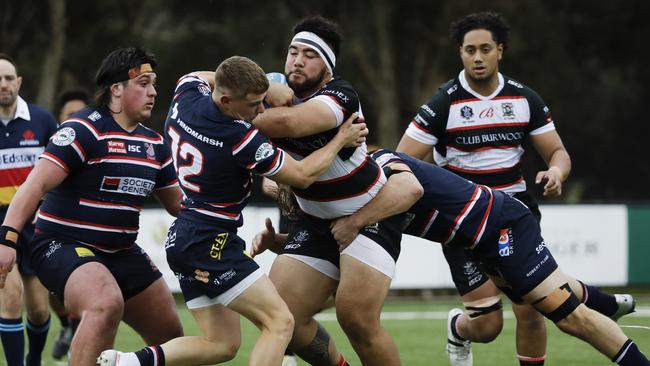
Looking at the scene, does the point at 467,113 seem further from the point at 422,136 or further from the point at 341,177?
the point at 341,177

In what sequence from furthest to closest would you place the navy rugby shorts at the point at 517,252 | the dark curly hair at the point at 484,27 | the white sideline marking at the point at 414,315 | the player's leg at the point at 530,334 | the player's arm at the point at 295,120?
1. the white sideline marking at the point at 414,315
2. the dark curly hair at the point at 484,27
3. the player's leg at the point at 530,334
4. the navy rugby shorts at the point at 517,252
5. the player's arm at the point at 295,120

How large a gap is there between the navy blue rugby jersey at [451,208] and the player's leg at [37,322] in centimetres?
291

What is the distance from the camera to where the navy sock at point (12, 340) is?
24.5 ft

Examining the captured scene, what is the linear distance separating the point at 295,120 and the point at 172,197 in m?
1.24

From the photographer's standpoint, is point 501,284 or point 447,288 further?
point 447,288

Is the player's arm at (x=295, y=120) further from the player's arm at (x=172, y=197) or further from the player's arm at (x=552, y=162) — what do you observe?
the player's arm at (x=552, y=162)

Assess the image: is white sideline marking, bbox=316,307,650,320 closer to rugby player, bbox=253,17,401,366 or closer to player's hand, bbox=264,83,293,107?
rugby player, bbox=253,17,401,366

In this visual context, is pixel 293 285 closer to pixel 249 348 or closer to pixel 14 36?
pixel 249 348

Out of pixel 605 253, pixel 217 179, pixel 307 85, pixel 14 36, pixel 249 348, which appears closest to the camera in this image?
pixel 217 179

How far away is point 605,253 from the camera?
47.3 feet

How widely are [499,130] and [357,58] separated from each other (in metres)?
15.9

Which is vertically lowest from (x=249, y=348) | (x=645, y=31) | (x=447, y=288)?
(x=447, y=288)

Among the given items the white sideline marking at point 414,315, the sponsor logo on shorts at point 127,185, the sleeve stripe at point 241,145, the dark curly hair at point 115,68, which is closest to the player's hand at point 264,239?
the sponsor logo on shorts at point 127,185

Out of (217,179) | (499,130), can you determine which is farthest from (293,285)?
(499,130)
